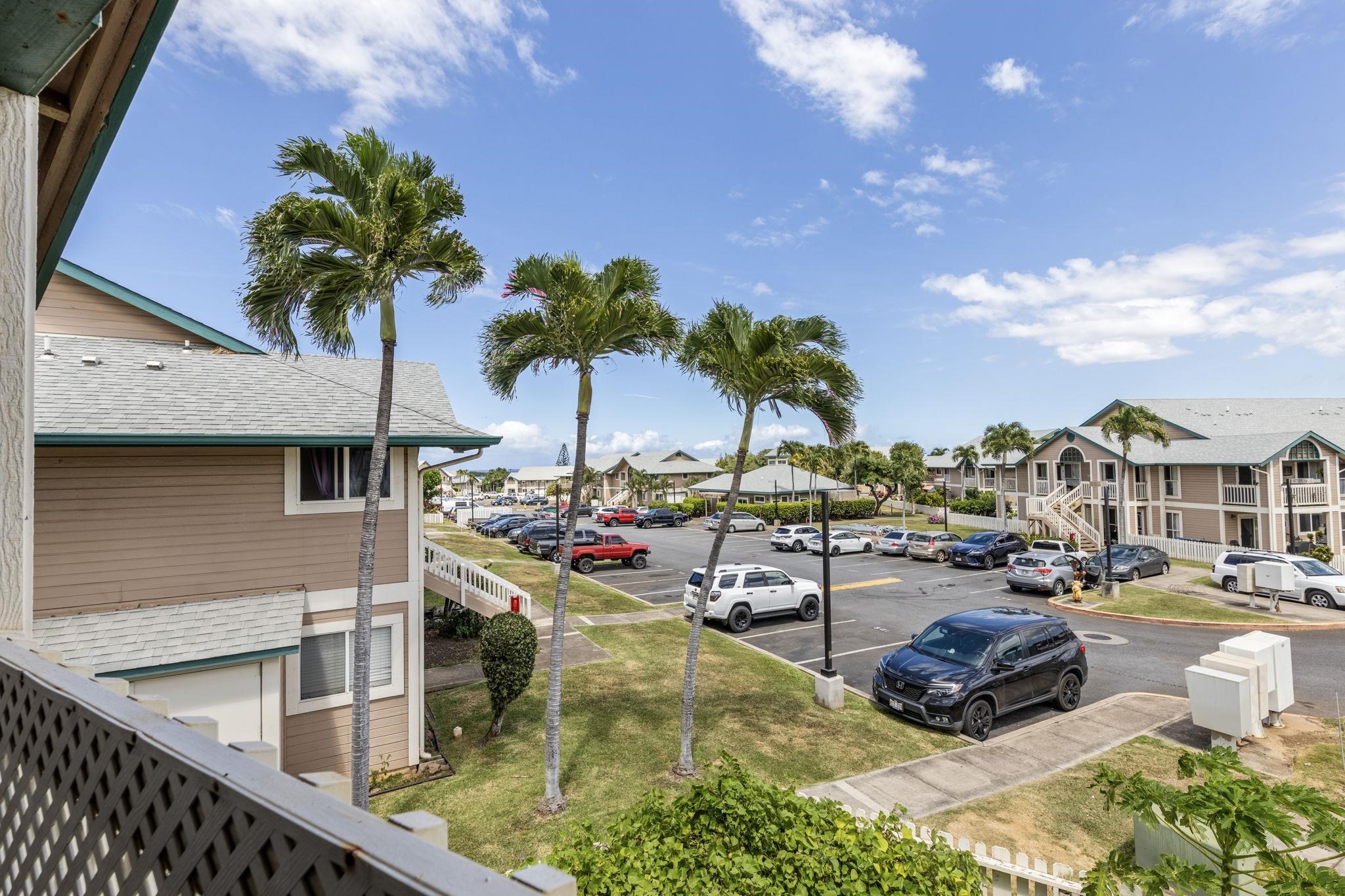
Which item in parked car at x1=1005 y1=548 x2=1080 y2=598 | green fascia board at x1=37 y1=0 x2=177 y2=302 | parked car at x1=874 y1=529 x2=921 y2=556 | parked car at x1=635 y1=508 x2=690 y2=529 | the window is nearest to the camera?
green fascia board at x1=37 y1=0 x2=177 y2=302

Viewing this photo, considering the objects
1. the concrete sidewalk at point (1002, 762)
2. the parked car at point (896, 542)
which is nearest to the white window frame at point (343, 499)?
the concrete sidewalk at point (1002, 762)

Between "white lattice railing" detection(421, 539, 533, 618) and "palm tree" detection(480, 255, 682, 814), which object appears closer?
"palm tree" detection(480, 255, 682, 814)

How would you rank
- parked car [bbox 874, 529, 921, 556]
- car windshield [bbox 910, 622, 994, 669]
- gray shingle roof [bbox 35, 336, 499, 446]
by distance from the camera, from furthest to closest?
parked car [bbox 874, 529, 921, 556]
car windshield [bbox 910, 622, 994, 669]
gray shingle roof [bbox 35, 336, 499, 446]

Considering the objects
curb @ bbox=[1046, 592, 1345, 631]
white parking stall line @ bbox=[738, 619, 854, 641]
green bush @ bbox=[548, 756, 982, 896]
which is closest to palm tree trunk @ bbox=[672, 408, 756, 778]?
green bush @ bbox=[548, 756, 982, 896]

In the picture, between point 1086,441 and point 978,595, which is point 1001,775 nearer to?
point 978,595

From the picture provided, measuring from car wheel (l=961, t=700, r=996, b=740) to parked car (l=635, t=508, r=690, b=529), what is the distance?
44.3 meters

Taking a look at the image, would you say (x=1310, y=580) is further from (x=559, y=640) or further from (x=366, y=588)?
(x=366, y=588)

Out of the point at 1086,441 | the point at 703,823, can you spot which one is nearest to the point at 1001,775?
the point at 703,823

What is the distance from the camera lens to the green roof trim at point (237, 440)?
26.4 feet

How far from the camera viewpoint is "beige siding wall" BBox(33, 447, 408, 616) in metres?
8.38

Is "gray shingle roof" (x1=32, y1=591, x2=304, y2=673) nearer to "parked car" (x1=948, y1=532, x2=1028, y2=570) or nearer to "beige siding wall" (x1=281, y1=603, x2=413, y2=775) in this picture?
"beige siding wall" (x1=281, y1=603, x2=413, y2=775)

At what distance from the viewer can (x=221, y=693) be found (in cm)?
816

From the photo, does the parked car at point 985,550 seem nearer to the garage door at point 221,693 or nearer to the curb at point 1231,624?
the curb at point 1231,624

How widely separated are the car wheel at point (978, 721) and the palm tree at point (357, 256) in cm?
982
